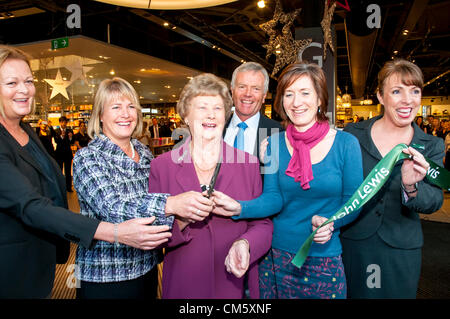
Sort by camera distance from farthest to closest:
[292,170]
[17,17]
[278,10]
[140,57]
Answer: [140,57] < [17,17] < [278,10] < [292,170]

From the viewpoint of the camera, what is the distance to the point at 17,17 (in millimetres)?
8680

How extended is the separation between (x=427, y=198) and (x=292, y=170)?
0.69 metres

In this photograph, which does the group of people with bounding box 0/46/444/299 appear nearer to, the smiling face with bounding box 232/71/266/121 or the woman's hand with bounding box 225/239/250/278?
the woman's hand with bounding box 225/239/250/278

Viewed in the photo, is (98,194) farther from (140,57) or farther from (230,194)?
(140,57)

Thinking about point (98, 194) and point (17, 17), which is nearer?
point (98, 194)

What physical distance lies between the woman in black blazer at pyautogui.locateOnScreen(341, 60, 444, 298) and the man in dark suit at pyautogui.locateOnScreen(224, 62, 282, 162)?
100 centimetres

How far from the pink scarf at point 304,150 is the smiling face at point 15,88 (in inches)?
55.1

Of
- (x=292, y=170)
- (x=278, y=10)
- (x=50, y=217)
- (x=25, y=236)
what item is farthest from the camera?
(x=278, y=10)

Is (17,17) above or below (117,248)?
above

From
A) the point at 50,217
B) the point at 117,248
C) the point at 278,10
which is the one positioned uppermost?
the point at 278,10

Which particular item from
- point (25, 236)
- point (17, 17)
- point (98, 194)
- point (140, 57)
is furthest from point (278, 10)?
point (17, 17)

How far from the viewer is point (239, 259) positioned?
1517 mm

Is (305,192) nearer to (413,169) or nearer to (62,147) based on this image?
(413,169)
